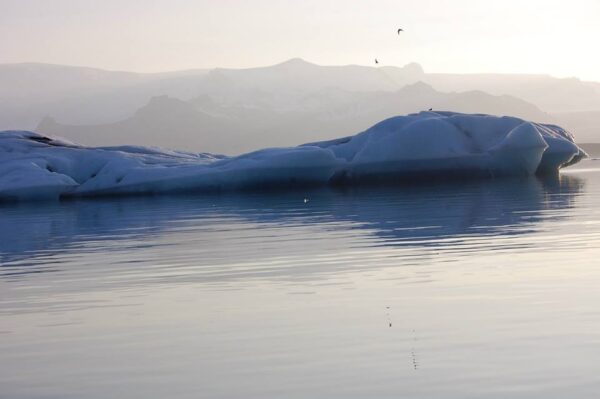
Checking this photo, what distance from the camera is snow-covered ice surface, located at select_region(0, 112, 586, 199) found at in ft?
115

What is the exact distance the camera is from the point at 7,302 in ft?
32.9

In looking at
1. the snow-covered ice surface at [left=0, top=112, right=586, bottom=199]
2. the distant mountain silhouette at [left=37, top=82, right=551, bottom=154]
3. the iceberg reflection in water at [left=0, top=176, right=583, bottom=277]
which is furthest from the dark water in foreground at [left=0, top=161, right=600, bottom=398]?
the distant mountain silhouette at [left=37, top=82, right=551, bottom=154]

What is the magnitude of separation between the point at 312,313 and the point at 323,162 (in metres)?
27.0

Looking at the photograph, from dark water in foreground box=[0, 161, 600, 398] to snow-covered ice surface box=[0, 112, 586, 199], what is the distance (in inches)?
688

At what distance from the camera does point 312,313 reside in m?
8.29

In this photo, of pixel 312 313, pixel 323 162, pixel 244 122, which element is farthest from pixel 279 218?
pixel 244 122

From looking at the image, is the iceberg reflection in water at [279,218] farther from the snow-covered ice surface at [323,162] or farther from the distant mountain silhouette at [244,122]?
the distant mountain silhouette at [244,122]

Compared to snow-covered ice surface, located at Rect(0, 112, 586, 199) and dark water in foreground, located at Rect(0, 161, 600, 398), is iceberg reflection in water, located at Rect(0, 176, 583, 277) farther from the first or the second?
snow-covered ice surface, located at Rect(0, 112, 586, 199)

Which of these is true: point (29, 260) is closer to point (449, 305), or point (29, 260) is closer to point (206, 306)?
point (206, 306)

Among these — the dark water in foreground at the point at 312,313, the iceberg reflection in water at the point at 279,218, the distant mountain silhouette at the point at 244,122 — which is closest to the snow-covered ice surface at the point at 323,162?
the iceberg reflection in water at the point at 279,218

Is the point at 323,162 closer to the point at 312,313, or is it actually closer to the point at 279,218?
the point at 279,218

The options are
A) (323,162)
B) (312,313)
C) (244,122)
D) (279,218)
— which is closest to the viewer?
(312,313)

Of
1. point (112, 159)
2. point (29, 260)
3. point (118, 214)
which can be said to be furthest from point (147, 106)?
point (29, 260)

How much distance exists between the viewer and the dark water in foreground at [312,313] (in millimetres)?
6035
